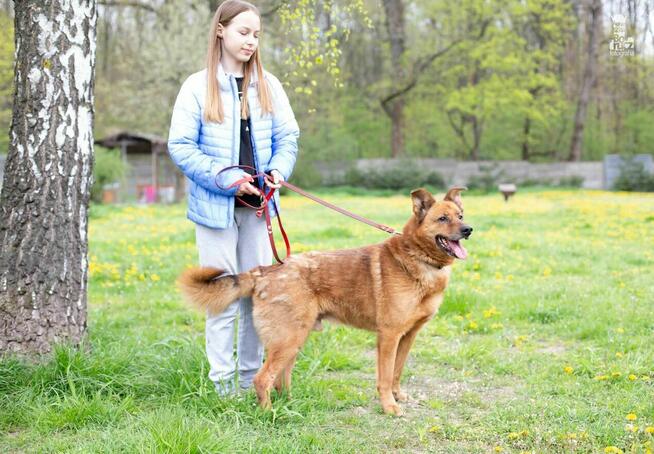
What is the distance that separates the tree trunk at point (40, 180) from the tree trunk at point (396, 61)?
30.3 meters

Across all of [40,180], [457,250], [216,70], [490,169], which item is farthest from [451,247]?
[490,169]

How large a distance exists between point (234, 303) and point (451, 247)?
1.46m

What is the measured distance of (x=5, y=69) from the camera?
23.2 meters

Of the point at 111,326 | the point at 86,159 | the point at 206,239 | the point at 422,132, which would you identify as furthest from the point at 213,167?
the point at 422,132

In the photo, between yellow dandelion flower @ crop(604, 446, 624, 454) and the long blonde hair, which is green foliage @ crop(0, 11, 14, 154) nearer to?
the long blonde hair

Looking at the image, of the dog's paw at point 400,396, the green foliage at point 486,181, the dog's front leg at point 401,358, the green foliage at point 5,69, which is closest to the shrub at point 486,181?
the green foliage at point 486,181

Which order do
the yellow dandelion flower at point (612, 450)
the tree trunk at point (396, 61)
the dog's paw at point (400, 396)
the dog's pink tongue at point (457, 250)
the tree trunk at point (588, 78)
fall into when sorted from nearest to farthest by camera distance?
the yellow dandelion flower at point (612, 450) → the dog's pink tongue at point (457, 250) → the dog's paw at point (400, 396) → the tree trunk at point (588, 78) → the tree trunk at point (396, 61)

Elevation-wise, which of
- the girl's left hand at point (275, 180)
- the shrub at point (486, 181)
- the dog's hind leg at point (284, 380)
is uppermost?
the shrub at point (486, 181)

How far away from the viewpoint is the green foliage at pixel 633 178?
91.3 feet

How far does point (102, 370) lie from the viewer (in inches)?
172

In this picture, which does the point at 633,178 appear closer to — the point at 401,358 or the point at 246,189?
the point at 401,358

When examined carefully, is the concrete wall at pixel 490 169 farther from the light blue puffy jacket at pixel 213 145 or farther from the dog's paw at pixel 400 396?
the light blue puffy jacket at pixel 213 145

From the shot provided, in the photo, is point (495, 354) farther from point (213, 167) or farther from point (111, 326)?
point (111, 326)

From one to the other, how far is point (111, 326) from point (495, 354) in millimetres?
3464
